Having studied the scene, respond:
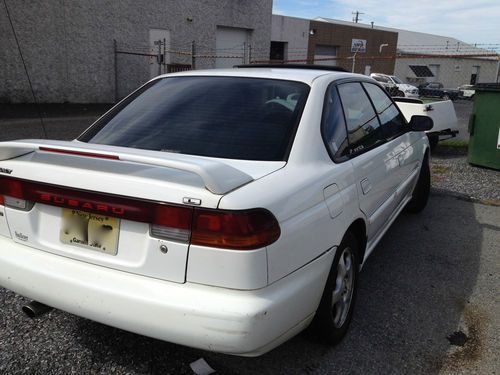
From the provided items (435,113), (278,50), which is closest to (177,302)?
(435,113)

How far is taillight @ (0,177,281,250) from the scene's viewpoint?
1.87 meters

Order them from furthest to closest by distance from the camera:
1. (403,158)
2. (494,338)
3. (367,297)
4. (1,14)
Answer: (1,14), (403,158), (367,297), (494,338)

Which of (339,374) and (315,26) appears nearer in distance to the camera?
(339,374)

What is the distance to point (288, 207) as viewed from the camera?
2061mm

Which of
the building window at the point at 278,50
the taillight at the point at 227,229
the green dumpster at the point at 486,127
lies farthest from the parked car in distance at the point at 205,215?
the building window at the point at 278,50

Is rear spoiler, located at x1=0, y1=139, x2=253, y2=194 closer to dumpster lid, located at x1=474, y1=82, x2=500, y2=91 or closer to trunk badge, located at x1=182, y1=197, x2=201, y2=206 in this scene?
trunk badge, located at x1=182, y1=197, x2=201, y2=206

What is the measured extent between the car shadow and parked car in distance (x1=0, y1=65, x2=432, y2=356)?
21 cm

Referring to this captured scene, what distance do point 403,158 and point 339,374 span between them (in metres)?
2.16

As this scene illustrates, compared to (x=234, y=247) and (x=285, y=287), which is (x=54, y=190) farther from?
(x=285, y=287)

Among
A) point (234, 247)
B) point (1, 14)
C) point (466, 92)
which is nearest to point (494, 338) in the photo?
point (234, 247)

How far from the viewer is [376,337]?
9.28 feet

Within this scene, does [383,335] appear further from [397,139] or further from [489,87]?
[489,87]

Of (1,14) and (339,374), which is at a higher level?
(1,14)

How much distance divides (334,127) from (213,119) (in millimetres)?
722
